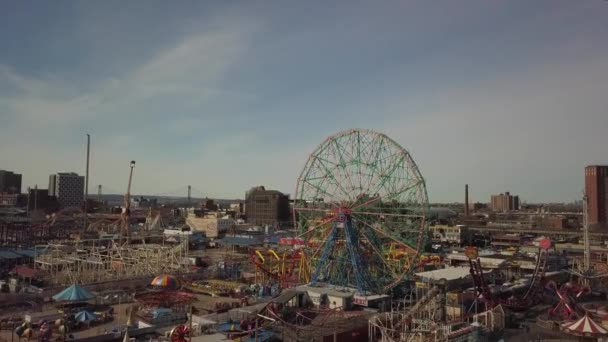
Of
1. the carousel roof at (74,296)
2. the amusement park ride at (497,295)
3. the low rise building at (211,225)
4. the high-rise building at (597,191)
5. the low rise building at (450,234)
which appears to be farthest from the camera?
the low rise building at (211,225)

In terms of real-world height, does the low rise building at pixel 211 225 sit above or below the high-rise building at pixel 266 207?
below

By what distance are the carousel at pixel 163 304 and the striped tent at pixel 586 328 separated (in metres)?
26.1

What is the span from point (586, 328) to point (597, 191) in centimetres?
11652

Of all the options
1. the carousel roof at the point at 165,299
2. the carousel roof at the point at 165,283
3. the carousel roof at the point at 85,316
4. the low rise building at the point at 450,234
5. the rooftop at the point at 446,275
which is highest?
the low rise building at the point at 450,234

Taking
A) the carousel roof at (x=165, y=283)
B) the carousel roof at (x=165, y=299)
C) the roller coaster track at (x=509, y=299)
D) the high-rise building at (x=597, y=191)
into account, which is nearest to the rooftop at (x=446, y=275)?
the roller coaster track at (x=509, y=299)

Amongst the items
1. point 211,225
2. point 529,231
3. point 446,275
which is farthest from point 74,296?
point 529,231

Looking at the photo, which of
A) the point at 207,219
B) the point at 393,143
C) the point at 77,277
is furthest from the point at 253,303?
the point at 207,219

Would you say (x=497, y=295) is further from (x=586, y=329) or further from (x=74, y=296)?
(x=74, y=296)

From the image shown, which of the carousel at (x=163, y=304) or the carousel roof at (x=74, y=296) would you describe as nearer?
the carousel at (x=163, y=304)

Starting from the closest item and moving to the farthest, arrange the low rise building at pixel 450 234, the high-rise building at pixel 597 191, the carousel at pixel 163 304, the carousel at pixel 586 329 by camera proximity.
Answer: the carousel at pixel 586 329, the carousel at pixel 163 304, the low rise building at pixel 450 234, the high-rise building at pixel 597 191

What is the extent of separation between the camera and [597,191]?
132625 mm

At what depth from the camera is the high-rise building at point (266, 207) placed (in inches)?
6265

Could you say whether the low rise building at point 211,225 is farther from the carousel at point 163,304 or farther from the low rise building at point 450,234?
the carousel at point 163,304

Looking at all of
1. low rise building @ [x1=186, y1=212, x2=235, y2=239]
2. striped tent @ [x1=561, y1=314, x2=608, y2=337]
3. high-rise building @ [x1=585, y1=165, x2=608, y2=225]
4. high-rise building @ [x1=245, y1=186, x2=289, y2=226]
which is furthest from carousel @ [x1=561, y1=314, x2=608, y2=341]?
high-rise building @ [x1=245, y1=186, x2=289, y2=226]
